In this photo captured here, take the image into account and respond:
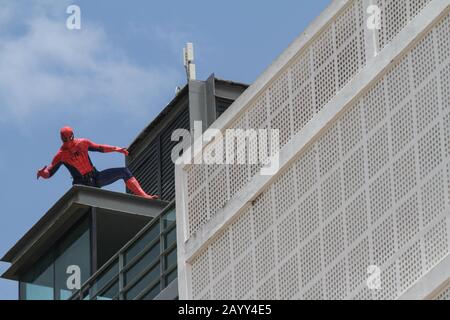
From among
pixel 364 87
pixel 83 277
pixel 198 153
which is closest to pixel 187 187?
pixel 198 153

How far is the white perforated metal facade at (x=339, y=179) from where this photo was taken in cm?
4003

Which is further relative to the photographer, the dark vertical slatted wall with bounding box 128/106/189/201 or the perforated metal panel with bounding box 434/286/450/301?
the dark vertical slatted wall with bounding box 128/106/189/201

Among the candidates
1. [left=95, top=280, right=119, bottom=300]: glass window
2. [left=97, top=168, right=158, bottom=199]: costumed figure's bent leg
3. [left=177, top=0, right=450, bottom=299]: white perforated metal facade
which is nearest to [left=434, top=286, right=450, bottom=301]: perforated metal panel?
[left=177, top=0, right=450, bottom=299]: white perforated metal facade

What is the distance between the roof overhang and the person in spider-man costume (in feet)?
6.17

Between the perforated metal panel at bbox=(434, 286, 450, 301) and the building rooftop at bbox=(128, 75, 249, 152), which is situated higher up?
the building rooftop at bbox=(128, 75, 249, 152)

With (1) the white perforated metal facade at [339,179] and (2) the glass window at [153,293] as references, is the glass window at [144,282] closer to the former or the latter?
(2) the glass window at [153,293]

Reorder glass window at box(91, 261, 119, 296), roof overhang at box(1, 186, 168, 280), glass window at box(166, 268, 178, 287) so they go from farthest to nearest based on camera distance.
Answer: roof overhang at box(1, 186, 168, 280)
glass window at box(91, 261, 119, 296)
glass window at box(166, 268, 178, 287)

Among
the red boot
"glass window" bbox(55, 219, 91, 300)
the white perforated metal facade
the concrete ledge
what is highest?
the red boot

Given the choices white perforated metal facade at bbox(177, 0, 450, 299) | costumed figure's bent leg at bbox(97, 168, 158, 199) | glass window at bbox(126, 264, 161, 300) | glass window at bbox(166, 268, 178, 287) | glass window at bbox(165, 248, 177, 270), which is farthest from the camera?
costumed figure's bent leg at bbox(97, 168, 158, 199)

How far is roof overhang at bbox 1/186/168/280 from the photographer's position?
181ft

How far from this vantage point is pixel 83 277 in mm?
54719

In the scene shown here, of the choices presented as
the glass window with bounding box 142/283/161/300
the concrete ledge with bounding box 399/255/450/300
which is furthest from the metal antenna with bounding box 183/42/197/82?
the concrete ledge with bounding box 399/255/450/300

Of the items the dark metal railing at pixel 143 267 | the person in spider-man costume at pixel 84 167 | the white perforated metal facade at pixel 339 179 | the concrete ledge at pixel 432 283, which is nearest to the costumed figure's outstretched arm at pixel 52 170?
the person in spider-man costume at pixel 84 167

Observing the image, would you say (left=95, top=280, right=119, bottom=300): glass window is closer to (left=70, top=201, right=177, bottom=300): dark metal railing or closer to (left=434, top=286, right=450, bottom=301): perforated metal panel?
(left=70, top=201, right=177, bottom=300): dark metal railing
